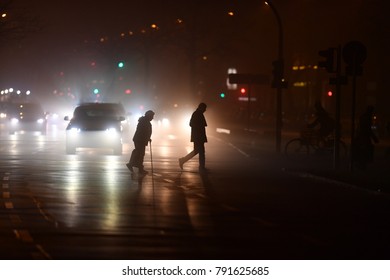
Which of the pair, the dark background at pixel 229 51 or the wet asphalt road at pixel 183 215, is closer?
the wet asphalt road at pixel 183 215

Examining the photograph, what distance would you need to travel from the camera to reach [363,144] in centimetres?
2836

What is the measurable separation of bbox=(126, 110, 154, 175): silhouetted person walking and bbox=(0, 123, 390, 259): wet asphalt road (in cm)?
34

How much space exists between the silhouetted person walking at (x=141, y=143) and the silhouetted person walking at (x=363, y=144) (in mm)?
5121

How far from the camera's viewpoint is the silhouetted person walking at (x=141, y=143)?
1074 inches

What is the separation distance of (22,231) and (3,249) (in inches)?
73.9

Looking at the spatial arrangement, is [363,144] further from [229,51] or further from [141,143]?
[229,51]

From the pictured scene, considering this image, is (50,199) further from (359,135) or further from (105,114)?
(105,114)

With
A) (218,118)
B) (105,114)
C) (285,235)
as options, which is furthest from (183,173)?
(218,118)

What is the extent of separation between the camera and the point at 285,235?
14227mm

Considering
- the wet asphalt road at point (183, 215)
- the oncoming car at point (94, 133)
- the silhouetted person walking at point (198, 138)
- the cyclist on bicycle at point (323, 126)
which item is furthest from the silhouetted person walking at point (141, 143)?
the cyclist on bicycle at point (323, 126)

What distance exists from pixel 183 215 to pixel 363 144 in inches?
489

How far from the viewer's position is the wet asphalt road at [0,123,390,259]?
1260cm

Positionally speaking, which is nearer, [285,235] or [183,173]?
[285,235]

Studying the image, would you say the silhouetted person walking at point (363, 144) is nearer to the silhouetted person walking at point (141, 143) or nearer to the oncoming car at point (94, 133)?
the silhouetted person walking at point (141, 143)
